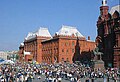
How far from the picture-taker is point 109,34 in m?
56.9

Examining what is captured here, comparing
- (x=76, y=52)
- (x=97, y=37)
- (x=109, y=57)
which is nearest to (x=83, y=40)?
(x=76, y=52)

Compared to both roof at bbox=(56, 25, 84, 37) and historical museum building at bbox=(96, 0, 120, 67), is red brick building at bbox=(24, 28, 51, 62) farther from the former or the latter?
historical museum building at bbox=(96, 0, 120, 67)

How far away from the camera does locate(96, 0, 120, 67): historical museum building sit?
51719mm

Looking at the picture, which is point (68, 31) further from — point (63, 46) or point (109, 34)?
point (109, 34)

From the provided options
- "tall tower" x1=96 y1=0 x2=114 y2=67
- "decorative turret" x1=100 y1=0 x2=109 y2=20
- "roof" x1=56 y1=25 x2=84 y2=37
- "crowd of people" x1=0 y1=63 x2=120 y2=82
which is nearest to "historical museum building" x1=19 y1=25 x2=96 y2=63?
"roof" x1=56 y1=25 x2=84 y2=37

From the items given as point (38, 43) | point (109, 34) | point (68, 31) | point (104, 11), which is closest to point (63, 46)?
point (68, 31)

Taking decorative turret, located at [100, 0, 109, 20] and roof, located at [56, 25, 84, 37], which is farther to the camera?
roof, located at [56, 25, 84, 37]

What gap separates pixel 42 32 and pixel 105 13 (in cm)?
3796

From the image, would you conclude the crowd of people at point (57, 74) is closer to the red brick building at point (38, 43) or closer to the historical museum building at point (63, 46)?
the historical museum building at point (63, 46)

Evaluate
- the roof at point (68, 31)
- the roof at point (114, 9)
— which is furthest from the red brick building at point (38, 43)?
the roof at point (114, 9)

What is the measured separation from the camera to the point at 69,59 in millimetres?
77312

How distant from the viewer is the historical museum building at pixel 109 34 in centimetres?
5172

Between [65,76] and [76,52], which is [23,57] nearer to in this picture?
[76,52]

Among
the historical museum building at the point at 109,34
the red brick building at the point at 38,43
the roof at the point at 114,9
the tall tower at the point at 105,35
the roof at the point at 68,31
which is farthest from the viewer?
the red brick building at the point at 38,43
